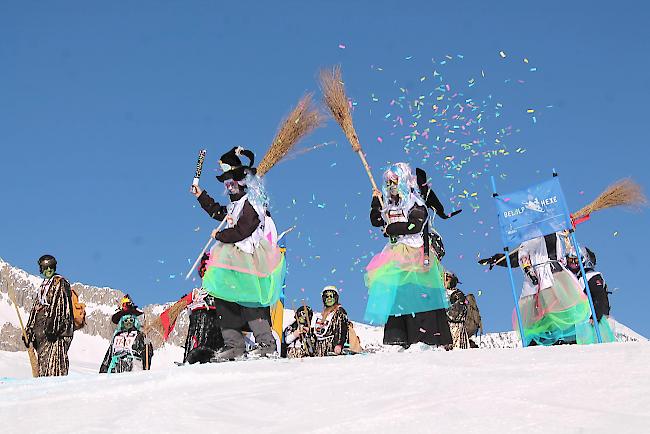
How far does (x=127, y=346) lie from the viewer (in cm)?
938

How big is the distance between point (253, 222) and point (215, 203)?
48cm

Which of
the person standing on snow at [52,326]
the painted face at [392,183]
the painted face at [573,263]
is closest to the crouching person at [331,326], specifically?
the painted face at [392,183]

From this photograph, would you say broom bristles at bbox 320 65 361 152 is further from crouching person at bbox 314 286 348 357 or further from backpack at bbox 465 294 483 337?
backpack at bbox 465 294 483 337

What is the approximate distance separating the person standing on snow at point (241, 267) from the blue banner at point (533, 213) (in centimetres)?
375

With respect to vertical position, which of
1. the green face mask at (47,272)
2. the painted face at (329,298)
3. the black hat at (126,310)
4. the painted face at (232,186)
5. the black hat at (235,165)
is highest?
the black hat at (235,165)

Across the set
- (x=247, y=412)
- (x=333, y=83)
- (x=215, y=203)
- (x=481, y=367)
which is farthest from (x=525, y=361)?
(x=333, y=83)

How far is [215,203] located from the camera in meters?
6.96

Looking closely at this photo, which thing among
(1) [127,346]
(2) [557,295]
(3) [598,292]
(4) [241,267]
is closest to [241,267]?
(4) [241,267]

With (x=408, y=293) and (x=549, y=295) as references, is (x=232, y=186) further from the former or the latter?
(x=549, y=295)

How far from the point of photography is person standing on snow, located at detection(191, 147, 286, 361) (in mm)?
6426

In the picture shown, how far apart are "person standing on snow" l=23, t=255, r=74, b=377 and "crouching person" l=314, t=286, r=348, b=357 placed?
2.61 meters

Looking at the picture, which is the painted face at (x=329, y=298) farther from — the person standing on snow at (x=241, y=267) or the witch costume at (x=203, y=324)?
the person standing on snow at (x=241, y=267)

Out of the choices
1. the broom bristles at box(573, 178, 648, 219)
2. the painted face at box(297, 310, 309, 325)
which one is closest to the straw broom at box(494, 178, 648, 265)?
the broom bristles at box(573, 178, 648, 219)

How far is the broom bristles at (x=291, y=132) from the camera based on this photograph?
7691 mm
